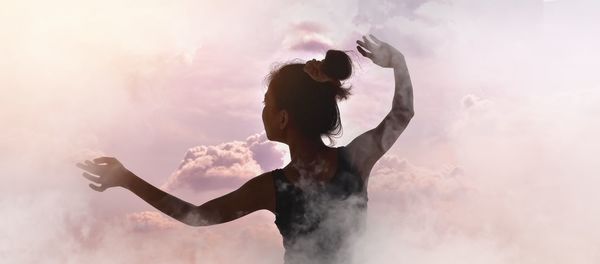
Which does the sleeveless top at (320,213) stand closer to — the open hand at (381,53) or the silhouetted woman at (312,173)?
the silhouetted woman at (312,173)

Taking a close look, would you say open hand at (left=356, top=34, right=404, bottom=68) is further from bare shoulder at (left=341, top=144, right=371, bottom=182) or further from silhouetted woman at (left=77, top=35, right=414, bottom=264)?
bare shoulder at (left=341, top=144, right=371, bottom=182)

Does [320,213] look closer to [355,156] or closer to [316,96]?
[355,156]

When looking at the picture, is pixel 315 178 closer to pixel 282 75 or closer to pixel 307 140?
pixel 307 140

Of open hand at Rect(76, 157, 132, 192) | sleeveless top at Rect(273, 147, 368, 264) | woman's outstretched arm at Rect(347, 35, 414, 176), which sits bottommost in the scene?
sleeveless top at Rect(273, 147, 368, 264)

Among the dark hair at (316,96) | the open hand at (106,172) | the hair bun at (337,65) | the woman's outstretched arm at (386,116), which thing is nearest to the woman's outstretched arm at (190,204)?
the open hand at (106,172)

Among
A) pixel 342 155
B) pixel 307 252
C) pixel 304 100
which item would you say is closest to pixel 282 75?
pixel 304 100

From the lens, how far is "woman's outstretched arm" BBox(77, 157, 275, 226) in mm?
4402

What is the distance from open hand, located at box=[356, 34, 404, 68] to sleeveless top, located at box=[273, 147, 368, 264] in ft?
2.11

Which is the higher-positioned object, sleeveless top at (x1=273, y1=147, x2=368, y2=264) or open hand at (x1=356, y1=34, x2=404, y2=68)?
open hand at (x1=356, y1=34, x2=404, y2=68)

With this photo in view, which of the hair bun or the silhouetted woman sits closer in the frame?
the silhouetted woman

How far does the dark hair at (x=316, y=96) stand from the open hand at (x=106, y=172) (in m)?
1.09

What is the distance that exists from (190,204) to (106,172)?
0.57 m

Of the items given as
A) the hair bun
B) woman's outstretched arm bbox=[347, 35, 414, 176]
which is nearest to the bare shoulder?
woman's outstretched arm bbox=[347, 35, 414, 176]

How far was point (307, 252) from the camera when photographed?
4316 mm
